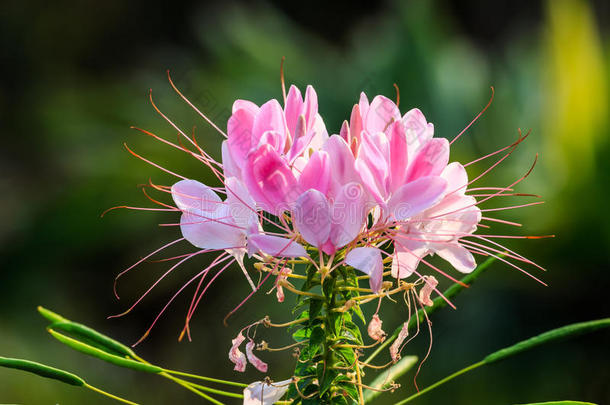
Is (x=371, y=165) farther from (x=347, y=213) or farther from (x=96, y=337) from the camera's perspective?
(x=96, y=337)

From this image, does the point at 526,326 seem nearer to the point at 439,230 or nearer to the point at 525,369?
the point at 525,369

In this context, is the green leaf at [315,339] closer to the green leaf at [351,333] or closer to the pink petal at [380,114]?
the green leaf at [351,333]

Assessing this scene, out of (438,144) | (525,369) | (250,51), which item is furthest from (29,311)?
(438,144)

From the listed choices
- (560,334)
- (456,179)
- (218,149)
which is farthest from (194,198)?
(218,149)

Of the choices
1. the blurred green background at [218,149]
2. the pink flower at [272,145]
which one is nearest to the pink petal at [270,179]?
the pink flower at [272,145]

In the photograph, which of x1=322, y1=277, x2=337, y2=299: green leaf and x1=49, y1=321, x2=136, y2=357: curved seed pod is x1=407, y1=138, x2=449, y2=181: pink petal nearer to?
x1=322, y1=277, x2=337, y2=299: green leaf

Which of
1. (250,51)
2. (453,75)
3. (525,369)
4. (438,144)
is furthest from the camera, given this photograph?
(250,51)
